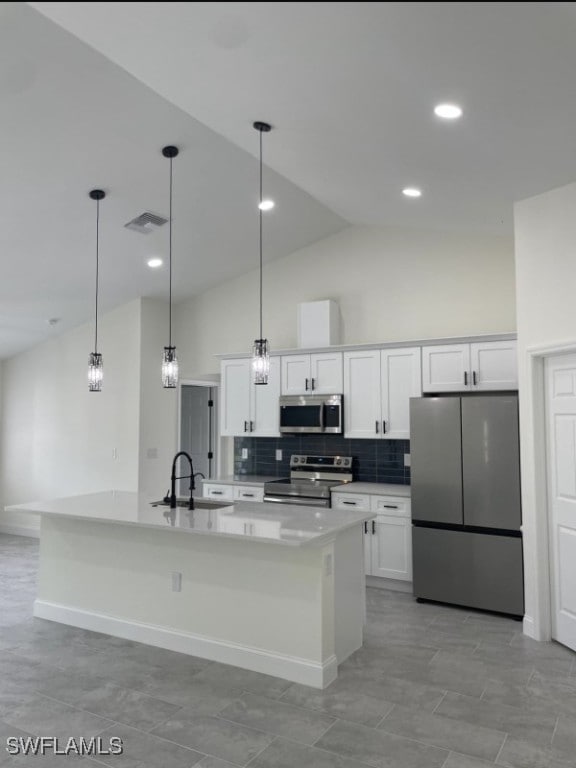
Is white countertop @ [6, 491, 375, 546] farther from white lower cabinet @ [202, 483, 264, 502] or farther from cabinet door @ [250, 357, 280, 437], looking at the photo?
cabinet door @ [250, 357, 280, 437]

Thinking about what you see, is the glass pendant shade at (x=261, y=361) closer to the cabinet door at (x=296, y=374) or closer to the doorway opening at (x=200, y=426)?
the cabinet door at (x=296, y=374)

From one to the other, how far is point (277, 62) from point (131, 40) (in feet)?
2.19

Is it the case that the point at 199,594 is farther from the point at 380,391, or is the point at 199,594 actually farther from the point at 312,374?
the point at 312,374

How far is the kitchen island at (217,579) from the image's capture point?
134 inches

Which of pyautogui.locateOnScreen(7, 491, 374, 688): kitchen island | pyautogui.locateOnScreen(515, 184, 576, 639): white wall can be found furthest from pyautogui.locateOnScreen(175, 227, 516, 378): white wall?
pyautogui.locateOnScreen(7, 491, 374, 688): kitchen island

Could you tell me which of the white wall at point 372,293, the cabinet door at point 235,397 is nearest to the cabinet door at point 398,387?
the white wall at point 372,293

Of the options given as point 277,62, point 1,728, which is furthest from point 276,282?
point 1,728

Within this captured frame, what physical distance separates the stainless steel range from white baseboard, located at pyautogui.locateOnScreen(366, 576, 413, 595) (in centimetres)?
79

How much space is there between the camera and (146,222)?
5234 millimetres

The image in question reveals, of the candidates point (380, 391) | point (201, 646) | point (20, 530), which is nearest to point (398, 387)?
A: point (380, 391)

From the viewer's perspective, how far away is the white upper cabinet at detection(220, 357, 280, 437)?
6.36 meters

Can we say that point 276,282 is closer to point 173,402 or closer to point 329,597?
point 173,402

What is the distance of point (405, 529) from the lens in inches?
205

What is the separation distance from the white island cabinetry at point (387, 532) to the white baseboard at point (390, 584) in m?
0.03
